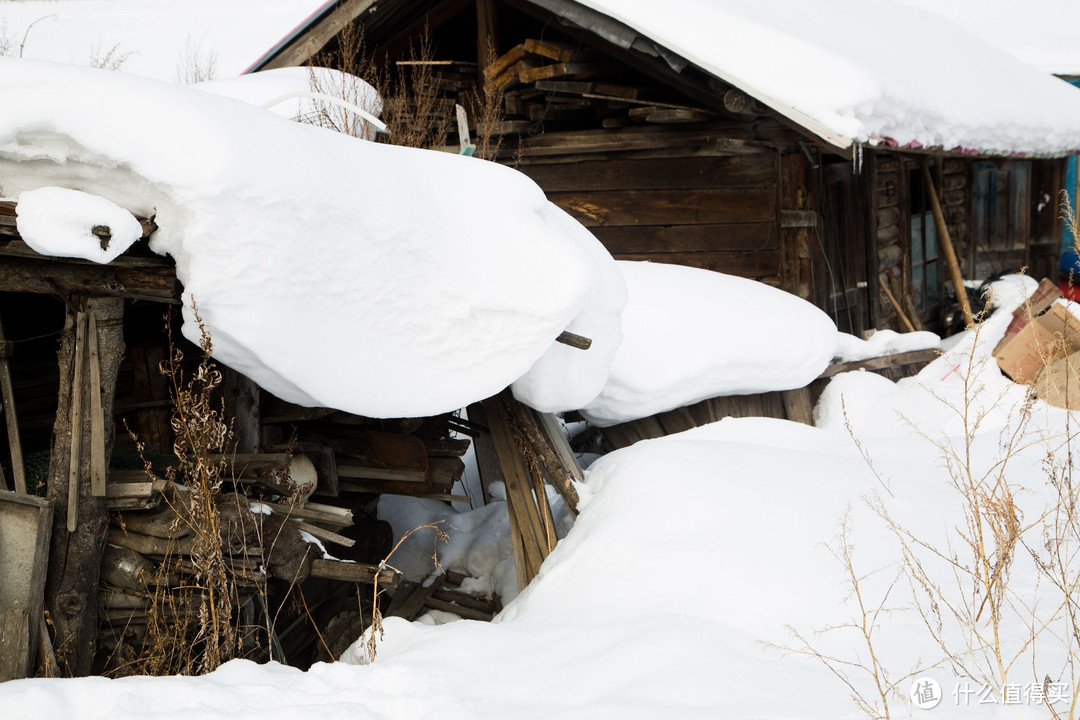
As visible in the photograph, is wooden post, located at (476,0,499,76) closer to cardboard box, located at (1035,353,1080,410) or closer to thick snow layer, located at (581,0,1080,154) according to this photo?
thick snow layer, located at (581,0,1080,154)

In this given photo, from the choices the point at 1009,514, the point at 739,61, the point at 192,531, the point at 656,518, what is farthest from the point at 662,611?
the point at 739,61

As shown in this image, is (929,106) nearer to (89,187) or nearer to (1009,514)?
(1009,514)

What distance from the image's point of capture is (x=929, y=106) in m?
7.30

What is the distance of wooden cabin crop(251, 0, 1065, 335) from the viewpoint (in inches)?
287

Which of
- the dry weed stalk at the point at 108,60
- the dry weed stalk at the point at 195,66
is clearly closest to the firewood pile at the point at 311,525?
the dry weed stalk at the point at 108,60

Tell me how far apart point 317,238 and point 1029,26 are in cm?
2068

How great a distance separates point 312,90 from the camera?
288 inches

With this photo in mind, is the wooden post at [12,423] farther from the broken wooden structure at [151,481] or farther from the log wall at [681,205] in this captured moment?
the log wall at [681,205]

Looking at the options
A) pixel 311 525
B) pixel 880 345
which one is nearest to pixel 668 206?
pixel 880 345

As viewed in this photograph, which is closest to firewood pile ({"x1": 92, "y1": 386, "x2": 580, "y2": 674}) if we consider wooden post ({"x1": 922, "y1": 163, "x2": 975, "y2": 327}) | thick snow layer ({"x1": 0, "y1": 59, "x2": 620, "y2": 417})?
thick snow layer ({"x1": 0, "y1": 59, "x2": 620, "y2": 417})

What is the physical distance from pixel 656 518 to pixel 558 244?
1.18 metres

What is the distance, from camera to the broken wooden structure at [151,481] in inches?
130

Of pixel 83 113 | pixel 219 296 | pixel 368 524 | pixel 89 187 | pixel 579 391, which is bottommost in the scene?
pixel 368 524

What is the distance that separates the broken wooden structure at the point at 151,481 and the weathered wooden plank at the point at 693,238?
2922 millimetres
